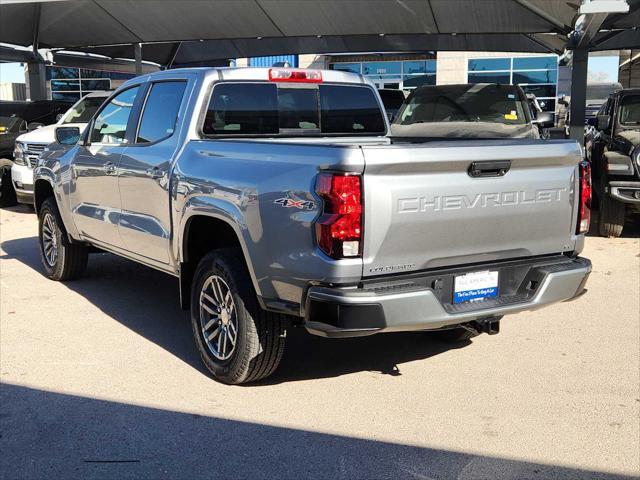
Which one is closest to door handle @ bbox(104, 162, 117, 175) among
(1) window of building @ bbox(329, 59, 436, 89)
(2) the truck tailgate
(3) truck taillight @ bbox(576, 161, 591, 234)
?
(2) the truck tailgate

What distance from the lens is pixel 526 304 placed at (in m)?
4.14

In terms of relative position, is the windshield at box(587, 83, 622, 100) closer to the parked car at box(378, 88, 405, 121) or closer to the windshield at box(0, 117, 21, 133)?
the parked car at box(378, 88, 405, 121)

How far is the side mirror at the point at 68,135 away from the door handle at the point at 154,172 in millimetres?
1850

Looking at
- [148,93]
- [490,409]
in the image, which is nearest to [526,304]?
[490,409]

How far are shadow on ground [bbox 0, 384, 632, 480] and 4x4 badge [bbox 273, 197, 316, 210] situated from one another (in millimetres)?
1223

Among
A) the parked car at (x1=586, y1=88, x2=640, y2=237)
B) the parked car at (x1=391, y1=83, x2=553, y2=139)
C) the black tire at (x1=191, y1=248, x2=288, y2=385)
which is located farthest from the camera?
the parked car at (x1=391, y1=83, x2=553, y2=139)

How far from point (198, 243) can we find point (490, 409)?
2165 mm

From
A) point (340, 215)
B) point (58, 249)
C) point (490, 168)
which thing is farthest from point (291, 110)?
point (58, 249)

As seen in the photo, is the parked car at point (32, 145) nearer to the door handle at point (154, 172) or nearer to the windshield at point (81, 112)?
the windshield at point (81, 112)

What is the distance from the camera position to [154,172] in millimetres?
5047

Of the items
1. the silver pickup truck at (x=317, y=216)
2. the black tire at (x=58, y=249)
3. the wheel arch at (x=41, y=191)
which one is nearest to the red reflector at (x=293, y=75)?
the silver pickup truck at (x=317, y=216)

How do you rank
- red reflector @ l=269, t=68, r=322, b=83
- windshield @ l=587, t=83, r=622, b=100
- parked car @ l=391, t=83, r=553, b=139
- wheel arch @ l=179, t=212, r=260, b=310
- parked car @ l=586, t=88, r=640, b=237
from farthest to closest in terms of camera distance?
windshield @ l=587, t=83, r=622, b=100 → parked car @ l=391, t=83, r=553, b=139 → parked car @ l=586, t=88, r=640, b=237 → red reflector @ l=269, t=68, r=322, b=83 → wheel arch @ l=179, t=212, r=260, b=310

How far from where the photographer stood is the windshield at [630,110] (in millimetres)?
10430

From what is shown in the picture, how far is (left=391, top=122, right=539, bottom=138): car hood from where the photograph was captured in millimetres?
9836
